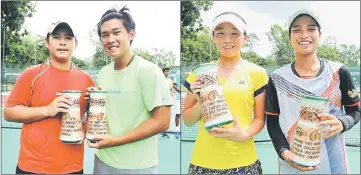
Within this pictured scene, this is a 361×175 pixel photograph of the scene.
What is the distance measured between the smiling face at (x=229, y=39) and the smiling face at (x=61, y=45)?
3.28ft

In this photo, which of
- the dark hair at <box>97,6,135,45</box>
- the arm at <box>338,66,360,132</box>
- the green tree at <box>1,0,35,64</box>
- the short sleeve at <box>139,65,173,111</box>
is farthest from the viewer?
the green tree at <box>1,0,35,64</box>

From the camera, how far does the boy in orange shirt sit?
2.51m

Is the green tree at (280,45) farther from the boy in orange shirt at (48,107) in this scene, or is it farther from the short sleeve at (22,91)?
the short sleeve at (22,91)

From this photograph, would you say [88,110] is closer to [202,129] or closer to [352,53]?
[202,129]

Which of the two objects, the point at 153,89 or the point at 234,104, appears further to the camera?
the point at 153,89

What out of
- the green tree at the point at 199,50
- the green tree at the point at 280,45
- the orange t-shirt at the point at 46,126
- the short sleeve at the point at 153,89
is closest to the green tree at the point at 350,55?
the green tree at the point at 280,45

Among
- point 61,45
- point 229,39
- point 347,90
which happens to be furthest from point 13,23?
point 347,90

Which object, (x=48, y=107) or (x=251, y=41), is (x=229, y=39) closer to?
(x=251, y=41)

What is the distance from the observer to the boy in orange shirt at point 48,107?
2514 mm

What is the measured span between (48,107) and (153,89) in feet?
2.28

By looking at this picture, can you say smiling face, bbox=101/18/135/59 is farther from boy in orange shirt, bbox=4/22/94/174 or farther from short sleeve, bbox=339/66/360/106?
short sleeve, bbox=339/66/360/106

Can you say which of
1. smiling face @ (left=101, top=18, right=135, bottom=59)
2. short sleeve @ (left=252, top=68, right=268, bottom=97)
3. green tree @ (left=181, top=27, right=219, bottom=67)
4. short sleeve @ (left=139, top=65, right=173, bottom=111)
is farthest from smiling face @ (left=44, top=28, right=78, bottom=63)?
short sleeve @ (left=252, top=68, right=268, bottom=97)

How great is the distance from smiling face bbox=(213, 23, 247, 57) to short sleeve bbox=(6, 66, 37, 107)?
1.24m

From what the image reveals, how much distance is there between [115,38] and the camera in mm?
2484
